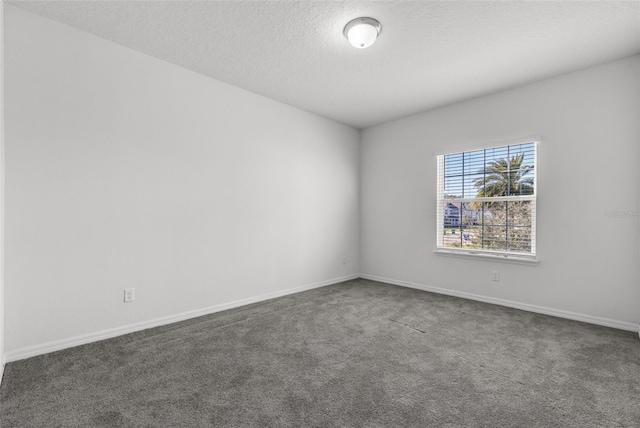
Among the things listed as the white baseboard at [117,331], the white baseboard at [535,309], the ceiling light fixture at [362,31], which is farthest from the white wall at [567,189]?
the white baseboard at [117,331]

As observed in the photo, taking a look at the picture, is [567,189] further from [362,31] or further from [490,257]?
[362,31]

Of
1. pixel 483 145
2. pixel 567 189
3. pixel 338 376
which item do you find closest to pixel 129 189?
pixel 338 376

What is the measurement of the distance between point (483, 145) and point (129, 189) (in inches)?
159

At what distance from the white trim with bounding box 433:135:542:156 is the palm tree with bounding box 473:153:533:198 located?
0.57 ft

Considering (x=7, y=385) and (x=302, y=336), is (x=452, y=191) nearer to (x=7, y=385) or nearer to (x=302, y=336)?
(x=302, y=336)

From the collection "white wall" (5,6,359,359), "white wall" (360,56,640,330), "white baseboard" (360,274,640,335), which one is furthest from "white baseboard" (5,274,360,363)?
"white wall" (360,56,640,330)

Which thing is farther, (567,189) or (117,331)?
(567,189)

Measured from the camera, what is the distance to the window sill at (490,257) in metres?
3.48

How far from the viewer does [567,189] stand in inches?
128

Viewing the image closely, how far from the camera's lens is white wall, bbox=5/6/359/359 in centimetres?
233

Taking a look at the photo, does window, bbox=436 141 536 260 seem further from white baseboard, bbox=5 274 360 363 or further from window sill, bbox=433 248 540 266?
white baseboard, bbox=5 274 360 363

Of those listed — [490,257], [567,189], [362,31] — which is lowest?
[490,257]

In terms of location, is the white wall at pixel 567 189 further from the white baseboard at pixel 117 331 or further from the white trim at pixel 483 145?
the white baseboard at pixel 117 331

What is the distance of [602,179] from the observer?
3055mm
